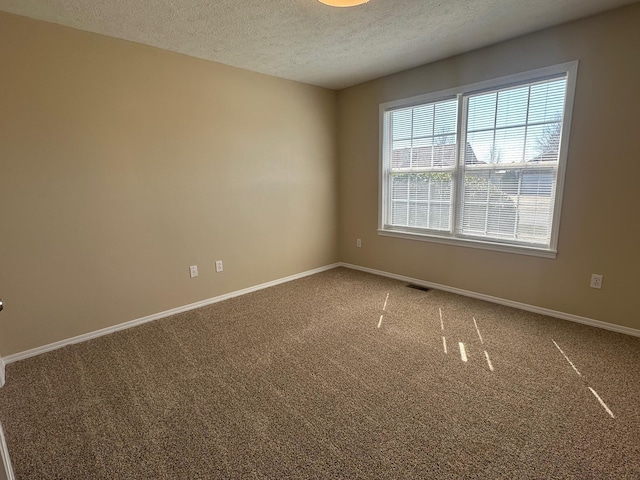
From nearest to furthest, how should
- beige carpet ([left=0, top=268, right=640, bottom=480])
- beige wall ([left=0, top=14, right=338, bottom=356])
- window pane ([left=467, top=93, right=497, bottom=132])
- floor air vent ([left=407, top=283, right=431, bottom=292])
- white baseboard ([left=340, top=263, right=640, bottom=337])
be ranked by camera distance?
beige carpet ([left=0, top=268, right=640, bottom=480]) → beige wall ([left=0, top=14, right=338, bottom=356]) → white baseboard ([left=340, top=263, right=640, bottom=337]) → window pane ([left=467, top=93, right=497, bottom=132]) → floor air vent ([left=407, top=283, right=431, bottom=292])

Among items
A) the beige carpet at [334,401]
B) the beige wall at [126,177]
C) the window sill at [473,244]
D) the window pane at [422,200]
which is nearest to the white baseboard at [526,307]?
the beige carpet at [334,401]

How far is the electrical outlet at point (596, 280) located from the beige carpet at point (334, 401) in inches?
14.7

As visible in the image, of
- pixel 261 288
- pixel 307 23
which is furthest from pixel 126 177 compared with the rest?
pixel 307 23

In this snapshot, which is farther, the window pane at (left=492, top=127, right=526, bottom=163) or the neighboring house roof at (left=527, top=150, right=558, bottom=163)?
the window pane at (left=492, top=127, right=526, bottom=163)

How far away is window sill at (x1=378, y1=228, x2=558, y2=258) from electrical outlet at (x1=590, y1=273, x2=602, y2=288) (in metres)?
0.31

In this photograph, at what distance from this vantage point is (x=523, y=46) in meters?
2.77

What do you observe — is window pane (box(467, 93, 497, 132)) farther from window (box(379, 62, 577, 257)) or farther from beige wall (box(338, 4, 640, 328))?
beige wall (box(338, 4, 640, 328))

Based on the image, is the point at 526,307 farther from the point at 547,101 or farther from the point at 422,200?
the point at 547,101

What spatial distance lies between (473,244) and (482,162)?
0.83 metres

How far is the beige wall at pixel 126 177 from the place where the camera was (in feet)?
7.59

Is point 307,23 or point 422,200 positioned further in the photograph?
point 422,200

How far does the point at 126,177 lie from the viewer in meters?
Result: 2.75

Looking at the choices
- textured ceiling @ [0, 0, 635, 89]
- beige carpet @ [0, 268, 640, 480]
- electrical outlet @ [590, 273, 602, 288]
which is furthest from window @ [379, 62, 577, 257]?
beige carpet @ [0, 268, 640, 480]

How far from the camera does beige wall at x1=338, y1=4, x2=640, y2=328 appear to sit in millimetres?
2396
